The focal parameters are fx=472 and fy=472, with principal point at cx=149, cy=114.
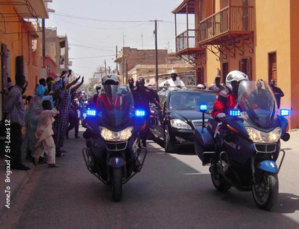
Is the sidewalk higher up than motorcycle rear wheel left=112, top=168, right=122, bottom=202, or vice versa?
motorcycle rear wheel left=112, top=168, right=122, bottom=202

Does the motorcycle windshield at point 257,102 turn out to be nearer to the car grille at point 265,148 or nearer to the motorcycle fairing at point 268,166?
the car grille at point 265,148

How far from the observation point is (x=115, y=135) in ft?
21.5

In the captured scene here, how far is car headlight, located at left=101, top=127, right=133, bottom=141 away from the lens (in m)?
6.53

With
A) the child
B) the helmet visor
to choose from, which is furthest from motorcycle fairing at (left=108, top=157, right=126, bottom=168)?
the child

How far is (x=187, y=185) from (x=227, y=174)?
139 cm

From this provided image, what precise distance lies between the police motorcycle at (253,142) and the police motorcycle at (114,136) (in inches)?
49.0

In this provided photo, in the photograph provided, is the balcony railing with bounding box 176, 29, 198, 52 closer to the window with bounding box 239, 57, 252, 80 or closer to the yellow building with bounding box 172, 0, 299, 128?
the yellow building with bounding box 172, 0, 299, 128

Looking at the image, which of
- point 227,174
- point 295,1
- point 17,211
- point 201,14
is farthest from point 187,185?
point 201,14

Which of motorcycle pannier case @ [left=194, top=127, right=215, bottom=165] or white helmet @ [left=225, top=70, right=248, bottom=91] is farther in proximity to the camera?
motorcycle pannier case @ [left=194, top=127, right=215, bottom=165]

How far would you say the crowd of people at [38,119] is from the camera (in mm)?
8906

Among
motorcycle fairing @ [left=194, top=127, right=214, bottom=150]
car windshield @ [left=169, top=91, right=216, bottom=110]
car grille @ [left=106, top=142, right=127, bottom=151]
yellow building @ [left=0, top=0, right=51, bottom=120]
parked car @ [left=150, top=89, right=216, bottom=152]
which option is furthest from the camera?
yellow building @ [left=0, top=0, right=51, bottom=120]

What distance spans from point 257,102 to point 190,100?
263 inches

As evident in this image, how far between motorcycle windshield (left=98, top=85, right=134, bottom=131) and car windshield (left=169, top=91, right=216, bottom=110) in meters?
5.49

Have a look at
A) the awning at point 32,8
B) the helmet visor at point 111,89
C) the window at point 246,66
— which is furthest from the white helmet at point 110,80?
the window at point 246,66
